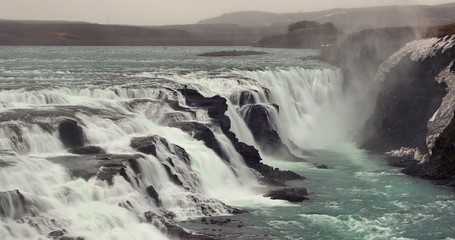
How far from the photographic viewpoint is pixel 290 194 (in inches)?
1698

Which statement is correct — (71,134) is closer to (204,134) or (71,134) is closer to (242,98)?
(204,134)

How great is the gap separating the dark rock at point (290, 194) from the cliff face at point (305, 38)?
128m

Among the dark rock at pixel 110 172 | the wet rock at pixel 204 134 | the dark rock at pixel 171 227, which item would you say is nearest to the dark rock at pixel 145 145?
the dark rock at pixel 110 172

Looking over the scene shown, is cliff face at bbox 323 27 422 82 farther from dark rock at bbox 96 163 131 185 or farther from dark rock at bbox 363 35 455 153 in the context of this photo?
dark rock at bbox 96 163 131 185

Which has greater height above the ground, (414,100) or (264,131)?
(414,100)

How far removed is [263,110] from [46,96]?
19309mm

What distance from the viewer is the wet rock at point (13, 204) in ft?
102

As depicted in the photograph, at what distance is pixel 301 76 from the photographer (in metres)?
77.9

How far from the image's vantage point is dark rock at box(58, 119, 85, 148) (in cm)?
4306

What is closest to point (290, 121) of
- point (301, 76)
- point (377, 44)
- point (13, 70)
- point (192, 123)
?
point (301, 76)

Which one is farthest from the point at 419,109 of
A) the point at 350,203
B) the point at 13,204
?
the point at 13,204

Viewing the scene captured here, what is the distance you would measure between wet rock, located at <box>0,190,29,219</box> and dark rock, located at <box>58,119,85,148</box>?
35.7ft

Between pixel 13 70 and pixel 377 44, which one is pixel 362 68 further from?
pixel 13 70

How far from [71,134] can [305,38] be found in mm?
143766
